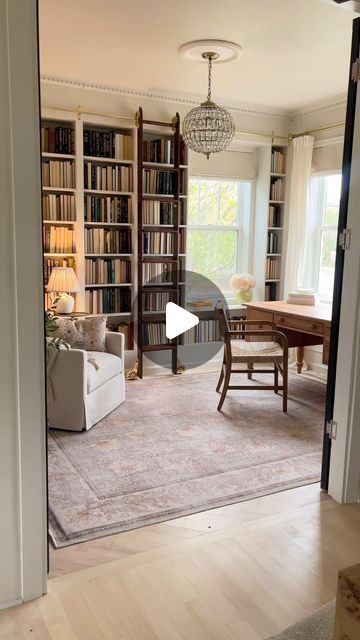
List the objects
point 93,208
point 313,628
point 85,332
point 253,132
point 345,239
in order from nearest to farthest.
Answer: point 313,628 < point 345,239 < point 85,332 < point 93,208 < point 253,132

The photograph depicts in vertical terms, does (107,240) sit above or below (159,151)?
below

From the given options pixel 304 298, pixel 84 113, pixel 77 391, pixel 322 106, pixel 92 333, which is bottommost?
pixel 77 391

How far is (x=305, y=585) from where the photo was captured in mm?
2020

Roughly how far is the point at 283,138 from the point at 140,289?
226 cm

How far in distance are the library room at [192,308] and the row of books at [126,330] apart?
0.05 ft

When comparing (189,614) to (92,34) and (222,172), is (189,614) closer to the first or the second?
(92,34)

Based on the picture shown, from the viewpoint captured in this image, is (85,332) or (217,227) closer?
(85,332)

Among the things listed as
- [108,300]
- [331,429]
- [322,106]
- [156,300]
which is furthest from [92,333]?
[322,106]

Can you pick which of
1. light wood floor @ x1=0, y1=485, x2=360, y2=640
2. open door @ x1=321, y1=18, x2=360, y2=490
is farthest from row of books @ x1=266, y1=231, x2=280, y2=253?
light wood floor @ x1=0, y1=485, x2=360, y2=640

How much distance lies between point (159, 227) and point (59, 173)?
1074mm

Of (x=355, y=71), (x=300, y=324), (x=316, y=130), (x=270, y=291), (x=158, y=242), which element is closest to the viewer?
(x=355, y=71)

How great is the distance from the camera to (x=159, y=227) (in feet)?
17.0

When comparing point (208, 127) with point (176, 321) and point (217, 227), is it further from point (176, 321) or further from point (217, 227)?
point (176, 321)

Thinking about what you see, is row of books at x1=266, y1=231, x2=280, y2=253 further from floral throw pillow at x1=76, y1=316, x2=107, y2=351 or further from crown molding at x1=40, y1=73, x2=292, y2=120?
floral throw pillow at x1=76, y1=316, x2=107, y2=351
